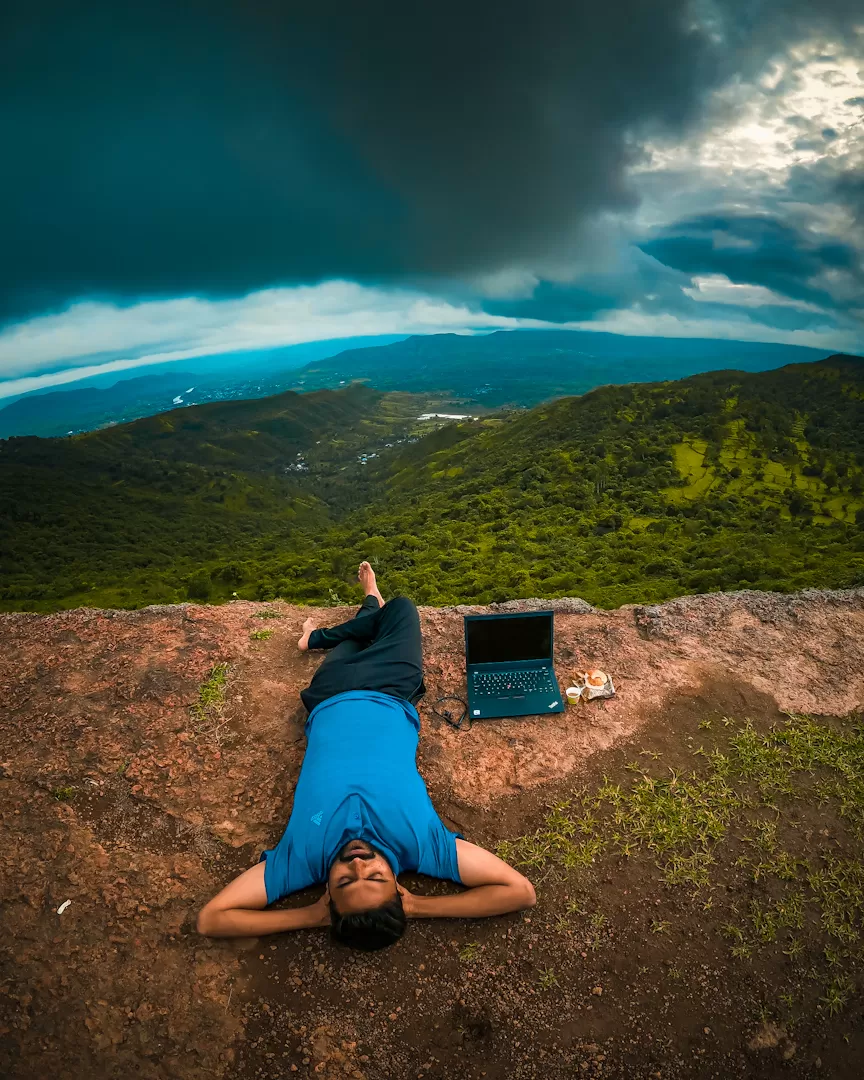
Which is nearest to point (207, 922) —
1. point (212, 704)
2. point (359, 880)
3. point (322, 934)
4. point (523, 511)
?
point (322, 934)

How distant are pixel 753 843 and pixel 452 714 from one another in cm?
290

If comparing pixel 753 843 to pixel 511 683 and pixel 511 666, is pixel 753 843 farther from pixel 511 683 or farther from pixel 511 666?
pixel 511 666

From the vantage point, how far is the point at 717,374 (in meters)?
79.8

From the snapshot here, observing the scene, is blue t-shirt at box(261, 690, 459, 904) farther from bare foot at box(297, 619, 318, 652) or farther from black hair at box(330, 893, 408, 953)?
bare foot at box(297, 619, 318, 652)

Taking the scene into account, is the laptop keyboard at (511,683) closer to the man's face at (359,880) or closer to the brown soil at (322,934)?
the brown soil at (322,934)

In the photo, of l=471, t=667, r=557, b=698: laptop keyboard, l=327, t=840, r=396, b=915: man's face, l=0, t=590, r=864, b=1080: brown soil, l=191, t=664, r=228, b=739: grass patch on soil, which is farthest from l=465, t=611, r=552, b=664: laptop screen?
l=191, t=664, r=228, b=739: grass patch on soil

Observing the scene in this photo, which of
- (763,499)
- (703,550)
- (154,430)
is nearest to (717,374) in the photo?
(763,499)

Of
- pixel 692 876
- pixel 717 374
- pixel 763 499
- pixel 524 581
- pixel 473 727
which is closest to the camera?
pixel 692 876

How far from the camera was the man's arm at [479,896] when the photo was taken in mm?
3543

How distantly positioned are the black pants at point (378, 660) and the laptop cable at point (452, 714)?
49cm

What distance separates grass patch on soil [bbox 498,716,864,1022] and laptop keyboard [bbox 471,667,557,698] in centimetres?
121

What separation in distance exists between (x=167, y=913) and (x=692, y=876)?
405cm

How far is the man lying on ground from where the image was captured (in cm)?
327

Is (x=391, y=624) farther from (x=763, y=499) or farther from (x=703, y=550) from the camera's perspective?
(x=763, y=499)
